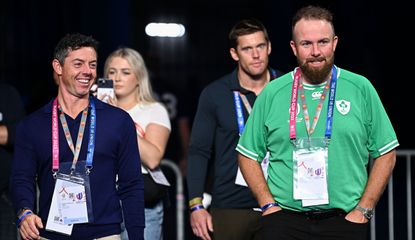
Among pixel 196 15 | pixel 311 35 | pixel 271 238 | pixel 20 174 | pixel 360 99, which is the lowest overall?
pixel 271 238

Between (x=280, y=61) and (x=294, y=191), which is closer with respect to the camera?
(x=294, y=191)

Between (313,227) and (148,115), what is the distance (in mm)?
1833

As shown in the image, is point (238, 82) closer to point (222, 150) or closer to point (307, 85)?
point (222, 150)

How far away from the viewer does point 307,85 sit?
16.0 ft

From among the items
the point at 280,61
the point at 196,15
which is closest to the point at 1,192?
the point at 280,61

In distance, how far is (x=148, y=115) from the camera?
20.3ft

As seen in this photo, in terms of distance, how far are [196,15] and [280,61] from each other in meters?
12.6

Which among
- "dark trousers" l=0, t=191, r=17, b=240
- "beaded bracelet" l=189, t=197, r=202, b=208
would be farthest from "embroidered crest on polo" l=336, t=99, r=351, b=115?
"dark trousers" l=0, t=191, r=17, b=240

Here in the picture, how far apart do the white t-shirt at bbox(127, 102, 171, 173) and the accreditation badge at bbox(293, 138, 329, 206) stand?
1.63m

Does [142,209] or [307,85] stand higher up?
[307,85]

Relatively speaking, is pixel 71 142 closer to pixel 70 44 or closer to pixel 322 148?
pixel 70 44

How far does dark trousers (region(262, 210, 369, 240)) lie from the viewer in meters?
4.69

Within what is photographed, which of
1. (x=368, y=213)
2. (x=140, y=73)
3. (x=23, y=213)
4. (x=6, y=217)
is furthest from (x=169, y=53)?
(x=368, y=213)

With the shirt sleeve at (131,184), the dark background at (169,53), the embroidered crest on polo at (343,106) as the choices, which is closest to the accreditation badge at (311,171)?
the embroidered crest on polo at (343,106)
